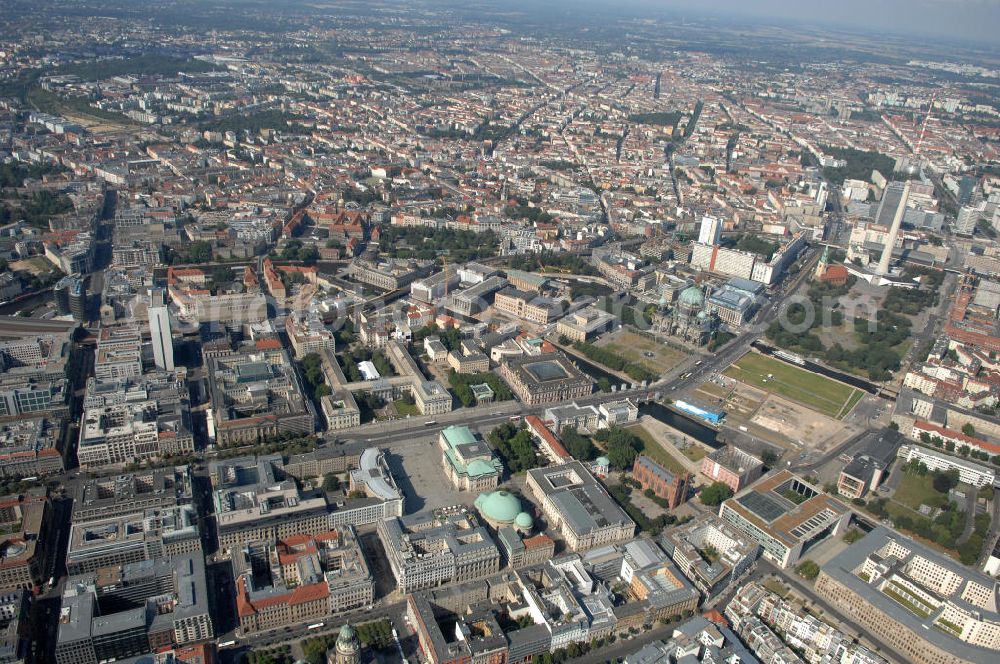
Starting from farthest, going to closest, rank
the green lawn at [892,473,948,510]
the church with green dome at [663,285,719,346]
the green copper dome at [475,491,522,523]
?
the church with green dome at [663,285,719,346], the green lawn at [892,473,948,510], the green copper dome at [475,491,522,523]

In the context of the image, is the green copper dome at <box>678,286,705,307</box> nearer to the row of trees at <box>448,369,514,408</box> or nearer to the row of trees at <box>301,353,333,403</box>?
the row of trees at <box>448,369,514,408</box>

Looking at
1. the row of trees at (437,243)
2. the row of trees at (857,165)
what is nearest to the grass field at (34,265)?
the row of trees at (437,243)

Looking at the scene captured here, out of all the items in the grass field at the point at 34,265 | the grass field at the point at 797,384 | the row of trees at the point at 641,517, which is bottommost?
the row of trees at the point at 641,517

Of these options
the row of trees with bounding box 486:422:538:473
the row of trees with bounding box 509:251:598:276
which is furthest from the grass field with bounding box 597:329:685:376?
the row of trees with bounding box 486:422:538:473

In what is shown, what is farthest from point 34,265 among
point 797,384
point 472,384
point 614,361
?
point 797,384

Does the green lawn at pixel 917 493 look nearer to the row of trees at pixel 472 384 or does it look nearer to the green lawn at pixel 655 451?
the green lawn at pixel 655 451

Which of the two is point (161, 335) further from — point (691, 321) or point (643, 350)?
point (691, 321)
